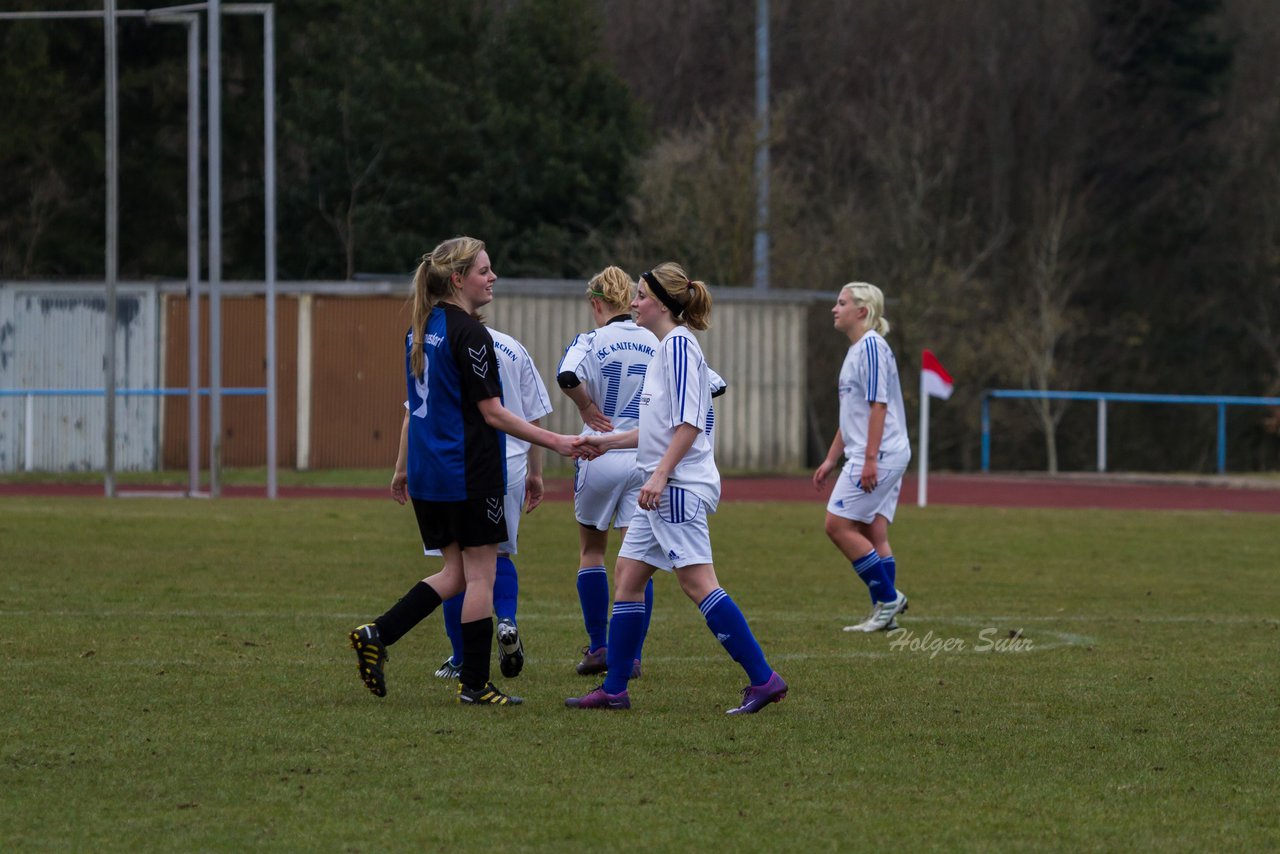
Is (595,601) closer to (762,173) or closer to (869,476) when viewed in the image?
(869,476)

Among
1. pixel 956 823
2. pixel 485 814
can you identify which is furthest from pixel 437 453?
pixel 956 823

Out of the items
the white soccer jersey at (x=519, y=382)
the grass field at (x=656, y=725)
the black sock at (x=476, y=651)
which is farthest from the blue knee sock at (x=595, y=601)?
the black sock at (x=476, y=651)

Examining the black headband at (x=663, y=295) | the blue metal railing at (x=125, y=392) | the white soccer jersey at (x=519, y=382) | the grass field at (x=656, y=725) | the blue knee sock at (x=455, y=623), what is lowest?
the grass field at (x=656, y=725)

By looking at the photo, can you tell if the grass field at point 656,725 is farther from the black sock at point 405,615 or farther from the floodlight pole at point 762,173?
the floodlight pole at point 762,173

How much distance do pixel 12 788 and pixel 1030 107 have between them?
149 feet

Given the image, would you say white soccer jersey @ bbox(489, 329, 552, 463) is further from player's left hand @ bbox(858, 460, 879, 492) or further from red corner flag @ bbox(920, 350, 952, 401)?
red corner flag @ bbox(920, 350, 952, 401)

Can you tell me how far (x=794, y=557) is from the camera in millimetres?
15078

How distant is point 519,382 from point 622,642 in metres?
1.37

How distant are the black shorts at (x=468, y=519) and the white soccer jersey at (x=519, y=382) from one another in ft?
3.03

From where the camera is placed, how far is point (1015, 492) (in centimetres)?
2605

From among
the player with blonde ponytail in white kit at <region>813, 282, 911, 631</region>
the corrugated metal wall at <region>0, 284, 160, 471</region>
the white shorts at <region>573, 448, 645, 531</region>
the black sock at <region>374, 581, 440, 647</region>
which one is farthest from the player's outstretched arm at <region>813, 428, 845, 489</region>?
the corrugated metal wall at <region>0, 284, 160, 471</region>

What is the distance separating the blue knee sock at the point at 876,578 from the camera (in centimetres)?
1022

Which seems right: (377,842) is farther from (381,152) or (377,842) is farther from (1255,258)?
(1255,258)

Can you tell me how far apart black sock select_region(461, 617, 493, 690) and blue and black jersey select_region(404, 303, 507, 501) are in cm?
54
